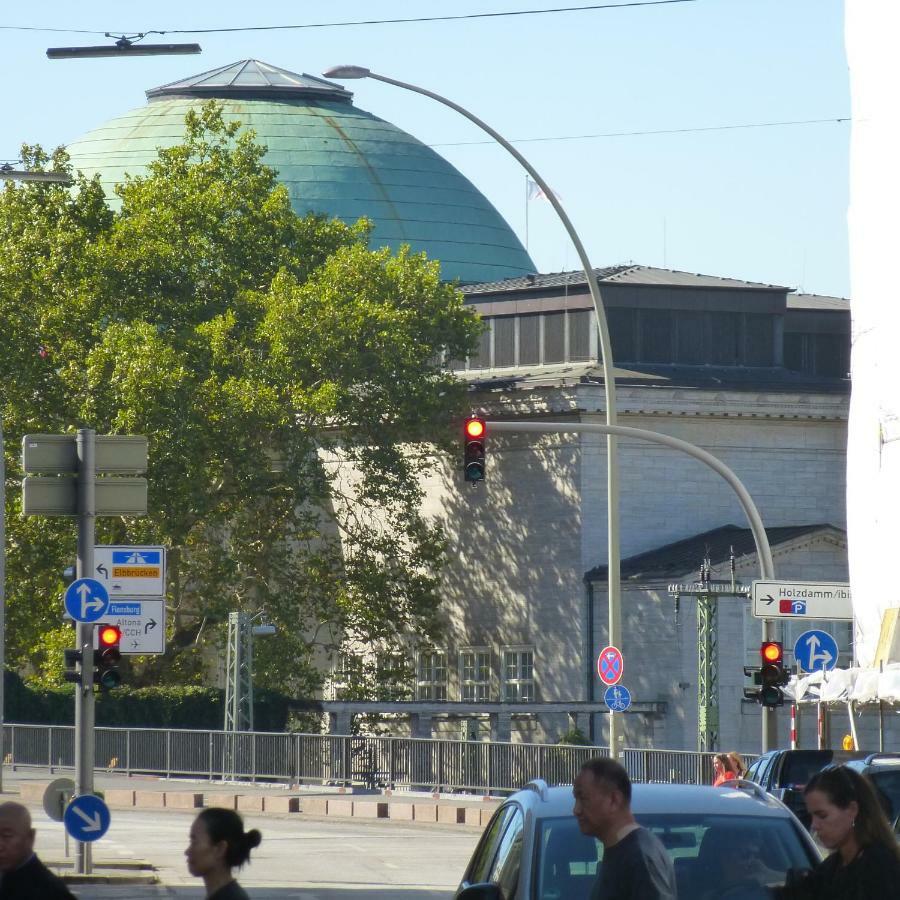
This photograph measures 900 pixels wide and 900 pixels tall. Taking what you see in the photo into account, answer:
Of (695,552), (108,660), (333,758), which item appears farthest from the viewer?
(695,552)

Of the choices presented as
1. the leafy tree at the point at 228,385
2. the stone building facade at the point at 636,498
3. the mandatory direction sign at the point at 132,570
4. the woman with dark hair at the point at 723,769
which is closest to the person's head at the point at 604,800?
the mandatory direction sign at the point at 132,570

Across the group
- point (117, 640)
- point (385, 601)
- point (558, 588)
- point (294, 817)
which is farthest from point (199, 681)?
point (117, 640)

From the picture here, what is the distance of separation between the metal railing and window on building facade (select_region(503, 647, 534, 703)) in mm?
13546

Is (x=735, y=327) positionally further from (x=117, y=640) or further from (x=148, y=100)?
(x=117, y=640)

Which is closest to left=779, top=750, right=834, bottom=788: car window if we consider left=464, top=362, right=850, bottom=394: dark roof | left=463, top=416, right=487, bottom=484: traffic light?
left=463, top=416, right=487, bottom=484: traffic light

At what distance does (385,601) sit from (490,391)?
6672 millimetres

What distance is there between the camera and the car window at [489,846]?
32.7 ft

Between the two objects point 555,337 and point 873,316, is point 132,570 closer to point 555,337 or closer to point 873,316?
point 873,316

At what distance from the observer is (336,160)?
77250 millimetres

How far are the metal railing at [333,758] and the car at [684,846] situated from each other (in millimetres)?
23678

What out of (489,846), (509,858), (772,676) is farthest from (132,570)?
(509,858)

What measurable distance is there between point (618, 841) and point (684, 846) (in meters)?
1.57

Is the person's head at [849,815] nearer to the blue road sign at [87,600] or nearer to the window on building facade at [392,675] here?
the blue road sign at [87,600]

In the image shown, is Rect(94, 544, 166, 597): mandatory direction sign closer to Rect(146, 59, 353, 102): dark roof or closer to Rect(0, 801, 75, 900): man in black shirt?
Rect(0, 801, 75, 900): man in black shirt
